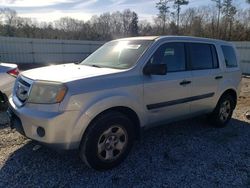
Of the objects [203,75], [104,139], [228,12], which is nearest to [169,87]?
[203,75]

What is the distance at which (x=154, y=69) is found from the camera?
3.87 meters

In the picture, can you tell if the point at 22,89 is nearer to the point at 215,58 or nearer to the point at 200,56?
the point at 200,56

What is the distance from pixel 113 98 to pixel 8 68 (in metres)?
3.60

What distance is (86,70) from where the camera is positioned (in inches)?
152

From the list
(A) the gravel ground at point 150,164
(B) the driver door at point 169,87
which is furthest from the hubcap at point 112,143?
(B) the driver door at point 169,87

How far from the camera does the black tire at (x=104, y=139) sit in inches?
136

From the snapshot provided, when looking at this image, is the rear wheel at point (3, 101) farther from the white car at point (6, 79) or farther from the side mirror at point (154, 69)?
the side mirror at point (154, 69)

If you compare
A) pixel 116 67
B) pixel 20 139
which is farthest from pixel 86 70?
pixel 20 139

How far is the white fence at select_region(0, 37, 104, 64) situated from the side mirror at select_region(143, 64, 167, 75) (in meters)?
17.6

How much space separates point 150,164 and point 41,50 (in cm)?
1935

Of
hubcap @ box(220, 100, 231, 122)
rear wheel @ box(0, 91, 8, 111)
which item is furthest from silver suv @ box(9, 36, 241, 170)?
rear wheel @ box(0, 91, 8, 111)

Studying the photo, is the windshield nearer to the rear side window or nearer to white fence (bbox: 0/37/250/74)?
the rear side window

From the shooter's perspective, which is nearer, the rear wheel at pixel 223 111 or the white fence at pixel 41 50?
the rear wheel at pixel 223 111

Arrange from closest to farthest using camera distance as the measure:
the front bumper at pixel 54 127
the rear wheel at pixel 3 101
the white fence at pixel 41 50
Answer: the front bumper at pixel 54 127, the rear wheel at pixel 3 101, the white fence at pixel 41 50
